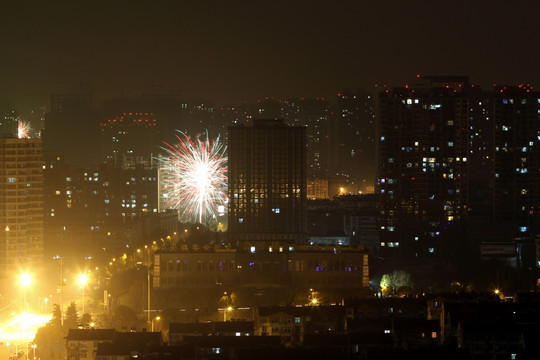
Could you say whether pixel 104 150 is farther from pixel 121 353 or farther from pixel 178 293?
pixel 121 353

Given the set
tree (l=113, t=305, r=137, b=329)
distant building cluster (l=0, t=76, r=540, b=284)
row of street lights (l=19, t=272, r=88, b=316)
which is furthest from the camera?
distant building cluster (l=0, t=76, r=540, b=284)

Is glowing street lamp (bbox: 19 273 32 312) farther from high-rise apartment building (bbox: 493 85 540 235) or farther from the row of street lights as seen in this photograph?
high-rise apartment building (bbox: 493 85 540 235)

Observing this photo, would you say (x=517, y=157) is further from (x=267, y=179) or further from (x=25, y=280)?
(x=25, y=280)

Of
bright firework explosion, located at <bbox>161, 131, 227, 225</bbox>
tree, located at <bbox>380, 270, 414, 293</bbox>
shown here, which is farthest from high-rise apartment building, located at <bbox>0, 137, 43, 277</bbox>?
tree, located at <bbox>380, 270, 414, 293</bbox>

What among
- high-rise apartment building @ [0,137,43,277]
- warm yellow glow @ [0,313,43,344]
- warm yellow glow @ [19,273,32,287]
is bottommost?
warm yellow glow @ [0,313,43,344]

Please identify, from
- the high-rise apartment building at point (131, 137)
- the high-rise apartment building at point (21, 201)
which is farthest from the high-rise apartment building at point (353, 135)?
the high-rise apartment building at point (21, 201)

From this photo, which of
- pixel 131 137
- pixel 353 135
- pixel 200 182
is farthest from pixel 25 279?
pixel 353 135
